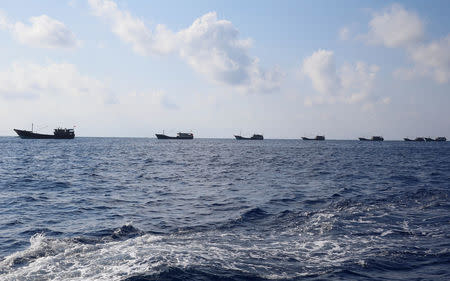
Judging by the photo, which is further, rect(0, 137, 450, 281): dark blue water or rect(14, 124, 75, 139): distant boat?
rect(14, 124, 75, 139): distant boat

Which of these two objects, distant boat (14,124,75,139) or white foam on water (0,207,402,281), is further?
distant boat (14,124,75,139)

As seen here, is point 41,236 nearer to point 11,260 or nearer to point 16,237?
point 16,237

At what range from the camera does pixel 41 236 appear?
14.0 metres

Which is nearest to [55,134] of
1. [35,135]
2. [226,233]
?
[35,135]

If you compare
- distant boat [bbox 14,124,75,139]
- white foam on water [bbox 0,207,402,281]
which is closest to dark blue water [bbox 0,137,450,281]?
white foam on water [bbox 0,207,402,281]

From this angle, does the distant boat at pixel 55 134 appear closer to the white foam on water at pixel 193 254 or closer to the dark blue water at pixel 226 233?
the dark blue water at pixel 226 233

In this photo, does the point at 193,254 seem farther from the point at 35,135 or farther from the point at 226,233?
the point at 35,135

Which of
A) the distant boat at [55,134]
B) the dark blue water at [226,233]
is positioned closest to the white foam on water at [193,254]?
the dark blue water at [226,233]

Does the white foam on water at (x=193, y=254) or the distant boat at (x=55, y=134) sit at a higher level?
the distant boat at (x=55, y=134)

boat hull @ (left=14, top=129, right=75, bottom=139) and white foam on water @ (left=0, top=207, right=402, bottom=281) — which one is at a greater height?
boat hull @ (left=14, top=129, right=75, bottom=139)

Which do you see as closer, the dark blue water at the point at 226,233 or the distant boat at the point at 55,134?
the dark blue water at the point at 226,233

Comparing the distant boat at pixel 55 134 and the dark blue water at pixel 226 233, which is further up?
the distant boat at pixel 55 134

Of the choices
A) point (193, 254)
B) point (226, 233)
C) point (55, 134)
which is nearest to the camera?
point (193, 254)

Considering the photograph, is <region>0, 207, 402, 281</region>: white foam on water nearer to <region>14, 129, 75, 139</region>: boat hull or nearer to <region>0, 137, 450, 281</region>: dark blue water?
<region>0, 137, 450, 281</region>: dark blue water
